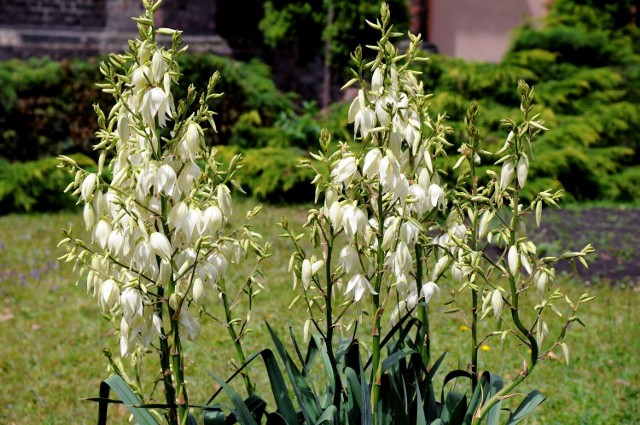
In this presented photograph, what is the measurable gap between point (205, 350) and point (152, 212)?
2.94 metres

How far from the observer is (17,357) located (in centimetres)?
512

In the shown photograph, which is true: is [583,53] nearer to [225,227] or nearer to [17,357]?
[17,357]

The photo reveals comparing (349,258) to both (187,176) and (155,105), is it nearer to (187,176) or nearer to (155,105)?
(187,176)

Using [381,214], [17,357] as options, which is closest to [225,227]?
[381,214]

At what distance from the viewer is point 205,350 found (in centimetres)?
511

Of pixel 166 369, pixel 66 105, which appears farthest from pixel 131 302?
pixel 66 105

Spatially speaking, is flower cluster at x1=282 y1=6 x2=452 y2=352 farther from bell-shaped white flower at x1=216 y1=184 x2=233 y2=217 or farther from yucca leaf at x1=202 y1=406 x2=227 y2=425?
yucca leaf at x1=202 y1=406 x2=227 y2=425

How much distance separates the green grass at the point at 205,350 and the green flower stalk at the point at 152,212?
1.29 m

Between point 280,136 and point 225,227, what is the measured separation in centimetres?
756

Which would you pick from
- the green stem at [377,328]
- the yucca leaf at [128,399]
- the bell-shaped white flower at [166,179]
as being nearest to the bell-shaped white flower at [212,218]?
the bell-shaped white flower at [166,179]

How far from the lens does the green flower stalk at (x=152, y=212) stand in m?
2.26

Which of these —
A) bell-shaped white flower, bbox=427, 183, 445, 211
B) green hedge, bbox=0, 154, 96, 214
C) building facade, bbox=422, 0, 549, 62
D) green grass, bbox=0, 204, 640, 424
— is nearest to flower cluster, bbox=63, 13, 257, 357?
bell-shaped white flower, bbox=427, 183, 445, 211

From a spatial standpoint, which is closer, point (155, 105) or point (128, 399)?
point (155, 105)

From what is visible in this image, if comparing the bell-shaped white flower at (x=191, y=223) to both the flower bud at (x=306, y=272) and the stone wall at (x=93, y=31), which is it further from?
the stone wall at (x=93, y=31)
